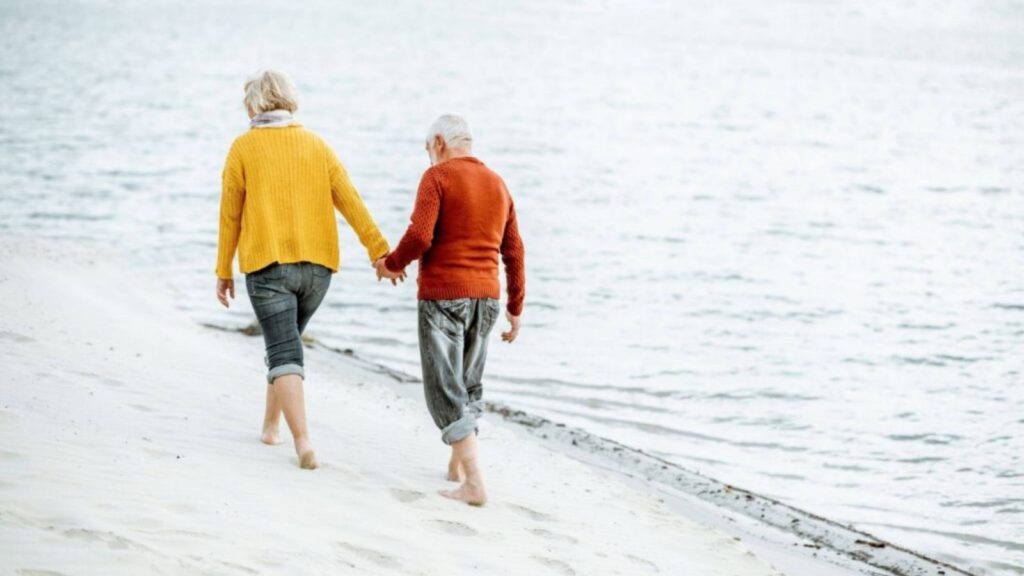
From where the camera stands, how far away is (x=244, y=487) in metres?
5.31

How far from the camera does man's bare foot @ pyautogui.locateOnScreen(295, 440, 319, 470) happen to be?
5.82 meters

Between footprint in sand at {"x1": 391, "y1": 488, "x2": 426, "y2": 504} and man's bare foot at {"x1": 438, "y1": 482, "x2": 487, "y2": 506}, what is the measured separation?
0.14m

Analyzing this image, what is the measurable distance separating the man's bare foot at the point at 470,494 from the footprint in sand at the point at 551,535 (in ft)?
0.99

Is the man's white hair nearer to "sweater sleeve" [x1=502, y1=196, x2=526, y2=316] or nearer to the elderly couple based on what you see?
the elderly couple

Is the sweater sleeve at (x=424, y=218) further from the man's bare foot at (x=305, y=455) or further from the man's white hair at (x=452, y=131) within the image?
the man's bare foot at (x=305, y=455)

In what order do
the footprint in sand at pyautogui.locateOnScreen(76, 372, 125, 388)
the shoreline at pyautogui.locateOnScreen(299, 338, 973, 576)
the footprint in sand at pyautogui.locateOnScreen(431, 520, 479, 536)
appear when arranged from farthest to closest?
the footprint in sand at pyautogui.locateOnScreen(76, 372, 125, 388)
the shoreline at pyautogui.locateOnScreen(299, 338, 973, 576)
the footprint in sand at pyautogui.locateOnScreen(431, 520, 479, 536)

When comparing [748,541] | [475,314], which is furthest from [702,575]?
[475,314]

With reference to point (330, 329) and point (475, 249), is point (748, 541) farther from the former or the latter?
point (330, 329)

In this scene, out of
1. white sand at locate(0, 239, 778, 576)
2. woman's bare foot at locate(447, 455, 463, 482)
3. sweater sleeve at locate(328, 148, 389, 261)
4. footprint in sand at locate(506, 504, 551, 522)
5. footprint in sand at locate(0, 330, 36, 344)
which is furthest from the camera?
footprint in sand at locate(0, 330, 36, 344)

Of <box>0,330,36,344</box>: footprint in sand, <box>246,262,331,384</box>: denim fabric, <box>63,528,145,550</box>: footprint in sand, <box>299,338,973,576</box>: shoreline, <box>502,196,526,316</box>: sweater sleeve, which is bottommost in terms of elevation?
<box>299,338,973,576</box>: shoreline

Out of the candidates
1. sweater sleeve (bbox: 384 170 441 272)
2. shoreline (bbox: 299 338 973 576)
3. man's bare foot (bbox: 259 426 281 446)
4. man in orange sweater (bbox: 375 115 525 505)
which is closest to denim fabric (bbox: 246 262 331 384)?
man in orange sweater (bbox: 375 115 525 505)

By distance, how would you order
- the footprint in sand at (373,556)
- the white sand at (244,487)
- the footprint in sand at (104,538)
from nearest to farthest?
the footprint in sand at (104,538)
the white sand at (244,487)
the footprint in sand at (373,556)

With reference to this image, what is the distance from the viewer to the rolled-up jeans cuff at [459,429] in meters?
5.69

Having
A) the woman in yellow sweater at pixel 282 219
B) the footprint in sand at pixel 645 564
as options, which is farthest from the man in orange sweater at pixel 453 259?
the footprint in sand at pixel 645 564
